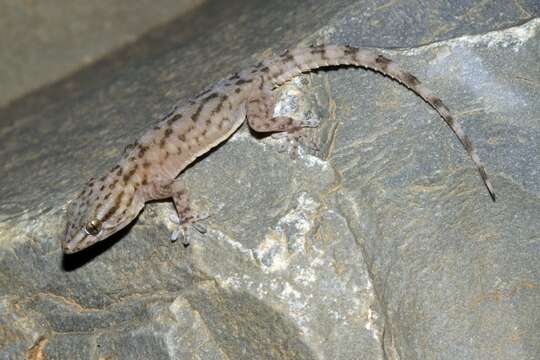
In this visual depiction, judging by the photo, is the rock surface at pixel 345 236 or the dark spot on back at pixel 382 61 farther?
the dark spot on back at pixel 382 61

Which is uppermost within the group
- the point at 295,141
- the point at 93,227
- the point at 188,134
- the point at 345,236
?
the point at 188,134

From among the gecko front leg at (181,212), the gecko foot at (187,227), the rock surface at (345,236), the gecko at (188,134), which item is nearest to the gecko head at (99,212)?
the gecko at (188,134)

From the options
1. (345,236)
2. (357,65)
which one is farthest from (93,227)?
(357,65)

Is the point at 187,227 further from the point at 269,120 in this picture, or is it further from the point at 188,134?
the point at 269,120

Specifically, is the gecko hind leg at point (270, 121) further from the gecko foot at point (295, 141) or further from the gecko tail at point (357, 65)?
the gecko tail at point (357, 65)

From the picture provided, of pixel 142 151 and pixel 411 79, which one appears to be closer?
pixel 411 79

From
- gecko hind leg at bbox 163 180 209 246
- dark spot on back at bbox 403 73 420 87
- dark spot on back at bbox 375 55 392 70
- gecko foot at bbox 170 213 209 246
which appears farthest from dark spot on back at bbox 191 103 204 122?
dark spot on back at bbox 403 73 420 87

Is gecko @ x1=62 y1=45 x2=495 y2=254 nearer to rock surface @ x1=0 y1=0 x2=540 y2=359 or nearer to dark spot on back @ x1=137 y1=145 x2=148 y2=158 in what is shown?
dark spot on back @ x1=137 y1=145 x2=148 y2=158
